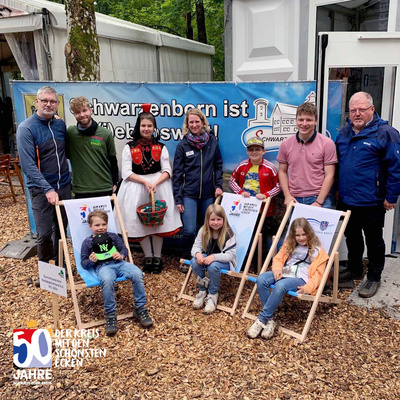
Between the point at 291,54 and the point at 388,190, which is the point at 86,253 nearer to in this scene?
the point at 388,190

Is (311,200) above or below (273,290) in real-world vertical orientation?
above

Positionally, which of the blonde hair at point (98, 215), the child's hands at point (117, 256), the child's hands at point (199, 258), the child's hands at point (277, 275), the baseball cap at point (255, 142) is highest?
the baseball cap at point (255, 142)

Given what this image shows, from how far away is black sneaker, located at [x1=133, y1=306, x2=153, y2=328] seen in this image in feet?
11.6

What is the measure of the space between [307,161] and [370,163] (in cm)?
55

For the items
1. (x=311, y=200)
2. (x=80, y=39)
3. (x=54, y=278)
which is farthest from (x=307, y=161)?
(x=80, y=39)

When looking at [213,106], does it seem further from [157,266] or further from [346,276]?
[346,276]

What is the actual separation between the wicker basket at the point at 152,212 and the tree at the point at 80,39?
118 inches

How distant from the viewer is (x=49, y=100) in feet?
12.7

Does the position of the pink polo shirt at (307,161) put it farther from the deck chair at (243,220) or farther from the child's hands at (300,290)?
the child's hands at (300,290)

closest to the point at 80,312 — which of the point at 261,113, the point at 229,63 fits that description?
the point at 261,113

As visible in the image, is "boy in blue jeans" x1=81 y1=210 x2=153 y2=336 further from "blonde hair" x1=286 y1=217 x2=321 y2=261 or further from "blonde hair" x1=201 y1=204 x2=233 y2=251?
"blonde hair" x1=286 y1=217 x2=321 y2=261

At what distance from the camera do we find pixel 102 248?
12.3 feet

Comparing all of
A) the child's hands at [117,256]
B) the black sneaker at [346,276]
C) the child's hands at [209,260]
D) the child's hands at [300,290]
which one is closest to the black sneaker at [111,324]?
the child's hands at [117,256]

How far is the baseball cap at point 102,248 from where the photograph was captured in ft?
12.2
